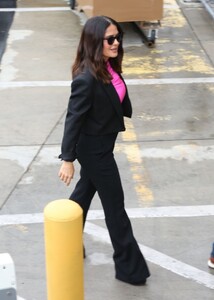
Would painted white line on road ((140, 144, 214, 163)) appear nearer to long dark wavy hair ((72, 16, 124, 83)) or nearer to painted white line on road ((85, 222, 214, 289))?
painted white line on road ((85, 222, 214, 289))

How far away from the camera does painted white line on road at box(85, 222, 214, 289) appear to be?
5418mm

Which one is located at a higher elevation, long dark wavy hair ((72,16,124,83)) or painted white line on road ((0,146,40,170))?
long dark wavy hair ((72,16,124,83))

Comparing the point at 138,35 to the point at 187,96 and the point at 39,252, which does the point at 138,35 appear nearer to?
the point at 187,96

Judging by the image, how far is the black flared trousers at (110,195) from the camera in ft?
16.3

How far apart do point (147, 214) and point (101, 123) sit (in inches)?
65.9

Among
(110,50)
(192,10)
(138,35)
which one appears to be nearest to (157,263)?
(110,50)

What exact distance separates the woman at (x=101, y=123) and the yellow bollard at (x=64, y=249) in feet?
2.45

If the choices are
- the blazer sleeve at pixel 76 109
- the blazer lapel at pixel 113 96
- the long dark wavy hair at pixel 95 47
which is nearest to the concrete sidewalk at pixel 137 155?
the blazer sleeve at pixel 76 109

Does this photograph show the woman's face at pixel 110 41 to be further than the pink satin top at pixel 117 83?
No

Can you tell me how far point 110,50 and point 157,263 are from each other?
179cm

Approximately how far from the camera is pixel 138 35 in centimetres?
1167

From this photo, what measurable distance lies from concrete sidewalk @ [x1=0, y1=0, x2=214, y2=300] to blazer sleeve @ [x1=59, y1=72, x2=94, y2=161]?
3.68 ft

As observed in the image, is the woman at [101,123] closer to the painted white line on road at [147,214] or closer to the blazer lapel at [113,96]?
the blazer lapel at [113,96]

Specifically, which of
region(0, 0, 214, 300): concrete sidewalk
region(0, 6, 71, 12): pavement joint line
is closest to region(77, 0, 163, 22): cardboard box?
region(0, 0, 214, 300): concrete sidewalk
